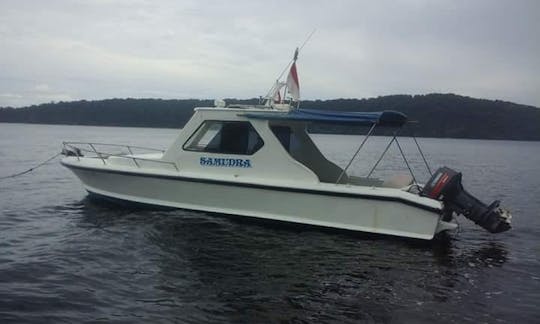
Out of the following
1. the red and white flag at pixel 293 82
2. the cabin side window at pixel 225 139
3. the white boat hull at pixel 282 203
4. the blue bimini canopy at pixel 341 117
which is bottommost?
the white boat hull at pixel 282 203

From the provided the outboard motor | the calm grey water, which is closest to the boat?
the outboard motor

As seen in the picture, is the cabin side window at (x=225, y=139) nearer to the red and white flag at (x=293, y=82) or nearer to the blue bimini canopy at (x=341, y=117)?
the blue bimini canopy at (x=341, y=117)

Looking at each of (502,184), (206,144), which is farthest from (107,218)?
(502,184)

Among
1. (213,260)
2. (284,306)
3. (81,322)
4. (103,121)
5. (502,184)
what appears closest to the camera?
(81,322)

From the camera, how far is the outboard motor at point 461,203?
→ 9.23 meters

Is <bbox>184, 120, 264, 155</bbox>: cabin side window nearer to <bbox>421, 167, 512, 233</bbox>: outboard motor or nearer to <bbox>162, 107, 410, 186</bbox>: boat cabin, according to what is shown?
<bbox>162, 107, 410, 186</bbox>: boat cabin

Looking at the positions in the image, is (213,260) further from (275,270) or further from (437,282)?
(437,282)

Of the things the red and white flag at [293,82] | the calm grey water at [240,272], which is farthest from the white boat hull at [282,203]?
→ the red and white flag at [293,82]

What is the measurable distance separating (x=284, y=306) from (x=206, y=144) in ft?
16.6

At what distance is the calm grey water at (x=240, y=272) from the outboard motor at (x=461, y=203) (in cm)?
67

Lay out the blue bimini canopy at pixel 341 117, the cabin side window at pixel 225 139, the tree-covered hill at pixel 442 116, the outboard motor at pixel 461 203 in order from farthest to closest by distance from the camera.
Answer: the tree-covered hill at pixel 442 116 → the cabin side window at pixel 225 139 → the blue bimini canopy at pixel 341 117 → the outboard motor at pixel 461 203

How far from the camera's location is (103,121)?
103m

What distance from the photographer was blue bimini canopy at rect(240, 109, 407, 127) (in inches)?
374

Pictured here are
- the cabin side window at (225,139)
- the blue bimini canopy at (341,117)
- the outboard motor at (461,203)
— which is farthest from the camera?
the cabin side window at (225,139)
